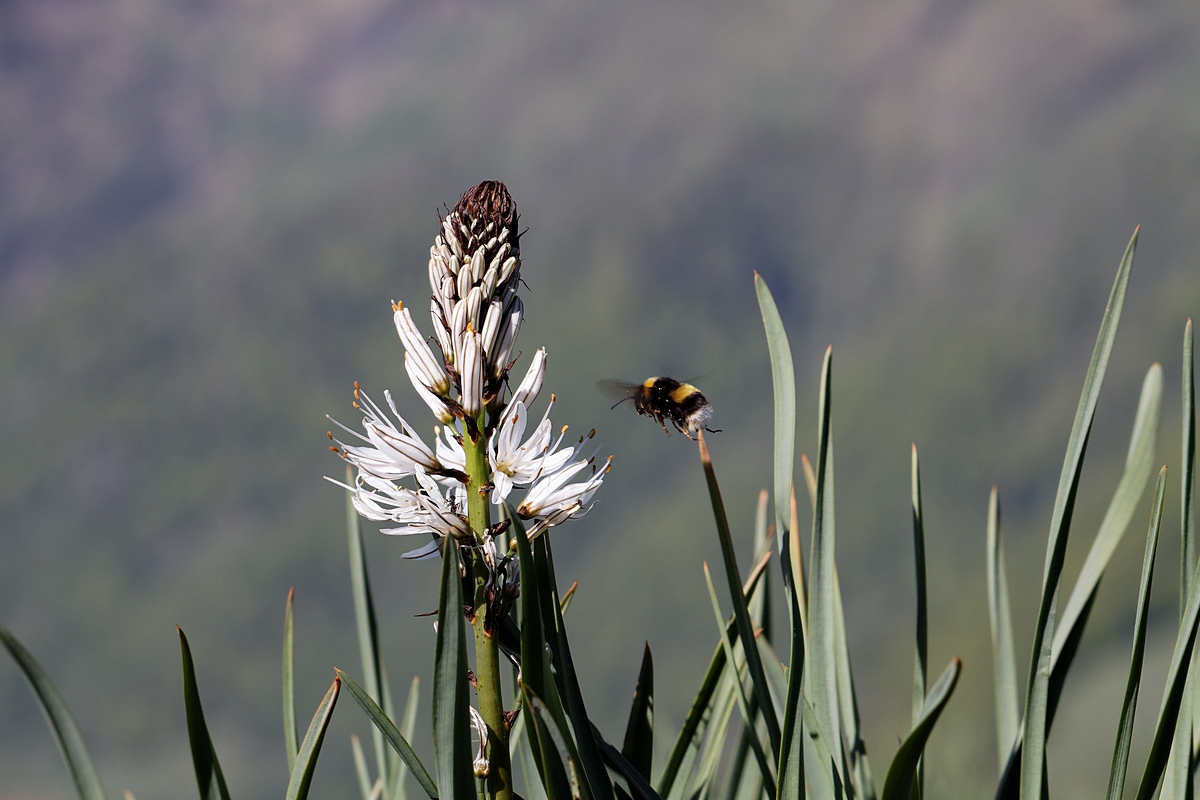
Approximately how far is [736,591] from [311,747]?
15.3 inches

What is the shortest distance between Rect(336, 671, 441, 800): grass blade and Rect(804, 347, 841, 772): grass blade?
366 mm

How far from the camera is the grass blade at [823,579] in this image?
2.74 ft

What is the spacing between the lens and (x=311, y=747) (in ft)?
2.44

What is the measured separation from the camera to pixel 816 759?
2.74ft

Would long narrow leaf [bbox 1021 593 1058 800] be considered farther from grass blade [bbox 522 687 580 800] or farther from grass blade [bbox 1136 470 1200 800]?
grass blade [bbox 522 687 580 800]

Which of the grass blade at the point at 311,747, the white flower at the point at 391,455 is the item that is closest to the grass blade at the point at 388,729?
the grass blade at the point at 311,747

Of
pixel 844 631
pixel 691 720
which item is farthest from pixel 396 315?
pixel 844 631

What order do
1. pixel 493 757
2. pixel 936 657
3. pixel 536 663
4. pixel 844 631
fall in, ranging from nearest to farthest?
pixel 536 663 → pixel 493 757 → pixel 844 631 → pixel 936 657

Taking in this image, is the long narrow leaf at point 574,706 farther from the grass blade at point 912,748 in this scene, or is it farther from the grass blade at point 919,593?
the grass blade at point 919,593

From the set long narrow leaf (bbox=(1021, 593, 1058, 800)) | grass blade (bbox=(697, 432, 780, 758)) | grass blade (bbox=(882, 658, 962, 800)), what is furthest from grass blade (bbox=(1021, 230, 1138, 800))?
grass blade (bbox=(697, 432, 780, 758))

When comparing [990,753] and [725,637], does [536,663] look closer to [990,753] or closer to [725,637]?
[725,637]

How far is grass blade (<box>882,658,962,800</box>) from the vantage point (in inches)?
26.3

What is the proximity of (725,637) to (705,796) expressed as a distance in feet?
→ 1.14

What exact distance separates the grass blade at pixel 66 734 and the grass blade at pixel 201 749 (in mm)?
147
